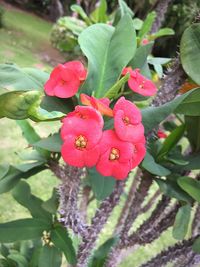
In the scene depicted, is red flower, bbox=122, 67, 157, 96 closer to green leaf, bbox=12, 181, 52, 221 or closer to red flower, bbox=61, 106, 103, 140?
red flower, bbox=61, 106, 103, 140

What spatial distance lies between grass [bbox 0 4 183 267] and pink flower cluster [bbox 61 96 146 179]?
0.54 m

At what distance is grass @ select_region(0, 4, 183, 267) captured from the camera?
404 cm

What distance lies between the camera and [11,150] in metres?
5.18

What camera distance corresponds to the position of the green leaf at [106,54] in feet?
4.29

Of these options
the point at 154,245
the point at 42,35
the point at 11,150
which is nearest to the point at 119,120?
the point at 154,245

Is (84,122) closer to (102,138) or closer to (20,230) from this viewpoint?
(102,138)

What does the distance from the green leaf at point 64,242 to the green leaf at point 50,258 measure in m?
0.06

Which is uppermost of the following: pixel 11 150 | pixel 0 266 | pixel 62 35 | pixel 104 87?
pixel 104 87

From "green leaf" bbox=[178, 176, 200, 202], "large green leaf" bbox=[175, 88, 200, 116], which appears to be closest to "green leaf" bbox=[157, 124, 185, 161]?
"green leaf" bbox=[178, 176, 200, 202]

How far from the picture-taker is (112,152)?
1.02 meters

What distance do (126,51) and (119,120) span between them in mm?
367

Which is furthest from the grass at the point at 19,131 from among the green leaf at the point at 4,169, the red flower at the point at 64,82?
the red flower at the point at 64,82

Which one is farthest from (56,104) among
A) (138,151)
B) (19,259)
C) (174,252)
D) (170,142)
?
(19,259)

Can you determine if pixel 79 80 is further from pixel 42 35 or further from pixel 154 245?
pixel 42 35
